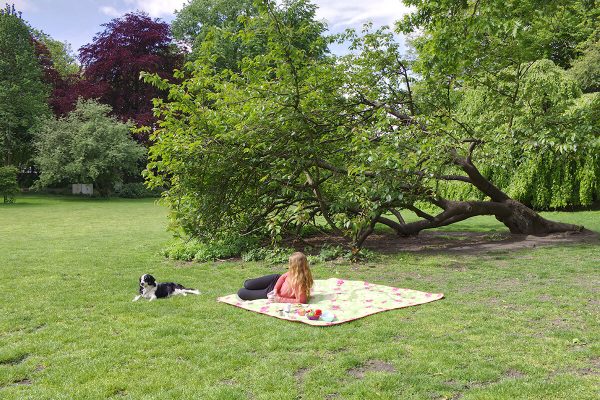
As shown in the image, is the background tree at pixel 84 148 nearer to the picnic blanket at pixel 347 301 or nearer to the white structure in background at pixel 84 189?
the white structure in background at pixel 84 189

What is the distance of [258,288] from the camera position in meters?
6.59

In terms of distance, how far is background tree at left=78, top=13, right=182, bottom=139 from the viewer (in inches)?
1471

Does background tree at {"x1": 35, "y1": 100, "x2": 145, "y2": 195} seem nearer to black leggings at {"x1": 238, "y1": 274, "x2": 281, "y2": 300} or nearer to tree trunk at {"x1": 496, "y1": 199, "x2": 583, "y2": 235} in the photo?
tree trunk at {"x1": 496, "y1": 199, "x2": 583, "y2": 235}

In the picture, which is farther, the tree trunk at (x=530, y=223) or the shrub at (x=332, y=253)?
the tree trunk at (x=530, y=223)

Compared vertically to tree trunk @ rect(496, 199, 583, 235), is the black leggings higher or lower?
lower

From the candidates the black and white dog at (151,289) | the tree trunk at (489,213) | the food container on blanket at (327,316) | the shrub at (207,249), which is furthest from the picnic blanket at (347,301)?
the tree trunk at (489,213)

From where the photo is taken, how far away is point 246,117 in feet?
32.6

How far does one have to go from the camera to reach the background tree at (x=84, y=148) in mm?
29328

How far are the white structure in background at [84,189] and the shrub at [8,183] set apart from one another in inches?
274

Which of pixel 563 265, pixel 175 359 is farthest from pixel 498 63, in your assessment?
pixel 175 359

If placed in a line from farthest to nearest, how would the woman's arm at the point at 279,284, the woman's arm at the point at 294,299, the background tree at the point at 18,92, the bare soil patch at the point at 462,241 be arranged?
the background tree at the point at 18,92 → the bare soil patch at the point at 462,241 → the woman's arm at the point at 279,284 → the woman's arm at the point at 294,299

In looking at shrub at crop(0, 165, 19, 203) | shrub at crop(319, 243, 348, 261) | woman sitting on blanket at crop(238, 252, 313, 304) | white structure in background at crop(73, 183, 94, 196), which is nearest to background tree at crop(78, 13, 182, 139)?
white structure in background at crop(73, 183, 94, 196)

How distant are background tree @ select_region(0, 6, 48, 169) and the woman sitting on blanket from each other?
2990cm

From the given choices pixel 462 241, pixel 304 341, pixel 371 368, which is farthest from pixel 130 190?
pixel 371 368
